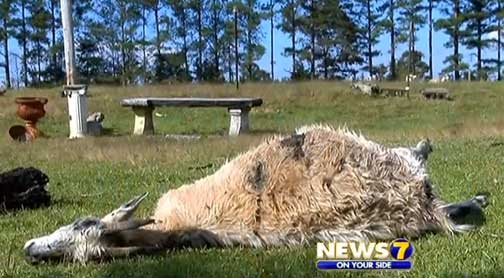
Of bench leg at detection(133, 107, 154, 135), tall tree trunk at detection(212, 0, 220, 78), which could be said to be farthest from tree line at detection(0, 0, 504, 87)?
bench leg at detection(133, 107, 154, 135)

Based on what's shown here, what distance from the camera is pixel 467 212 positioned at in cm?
385

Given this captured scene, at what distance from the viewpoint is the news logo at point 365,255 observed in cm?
279

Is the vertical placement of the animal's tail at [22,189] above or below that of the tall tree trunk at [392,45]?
below

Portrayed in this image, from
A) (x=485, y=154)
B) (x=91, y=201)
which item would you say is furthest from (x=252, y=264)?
(x=485, y=154)

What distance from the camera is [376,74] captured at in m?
49.7

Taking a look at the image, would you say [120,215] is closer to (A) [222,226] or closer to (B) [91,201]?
(A) [222,226]

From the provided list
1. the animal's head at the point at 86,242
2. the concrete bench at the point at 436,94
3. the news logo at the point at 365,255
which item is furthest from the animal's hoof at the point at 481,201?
the concrete bench at the point at 436,94

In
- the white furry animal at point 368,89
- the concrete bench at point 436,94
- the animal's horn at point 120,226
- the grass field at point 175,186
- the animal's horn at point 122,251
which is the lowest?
the grass field at point 175,186

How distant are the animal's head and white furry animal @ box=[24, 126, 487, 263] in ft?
0.13

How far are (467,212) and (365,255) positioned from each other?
1.27 meters

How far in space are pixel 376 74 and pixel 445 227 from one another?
4723 centimetres

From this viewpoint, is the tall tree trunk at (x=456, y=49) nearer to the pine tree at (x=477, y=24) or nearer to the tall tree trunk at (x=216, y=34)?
the pine tree at (x=477, y=24)

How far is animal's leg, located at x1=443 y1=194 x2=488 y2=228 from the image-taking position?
12.2ft

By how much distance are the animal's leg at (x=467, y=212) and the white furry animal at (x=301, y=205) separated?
21 centimetres
